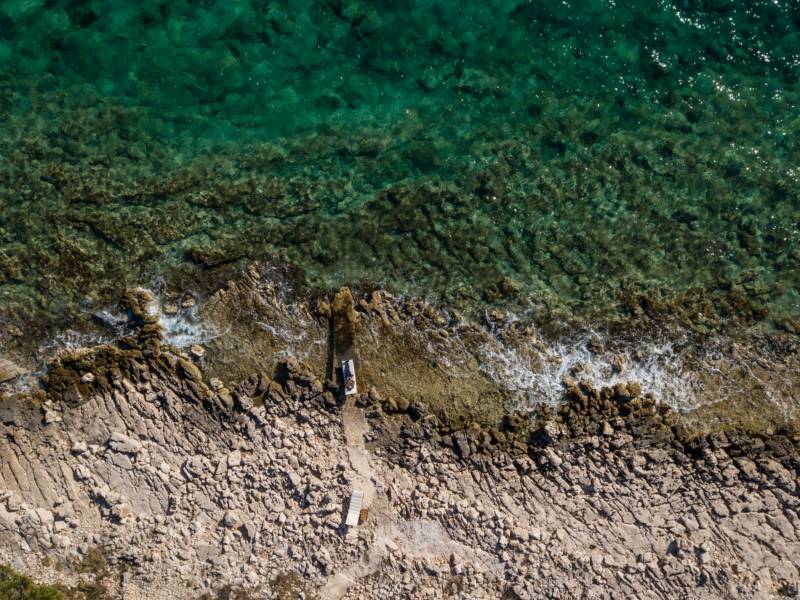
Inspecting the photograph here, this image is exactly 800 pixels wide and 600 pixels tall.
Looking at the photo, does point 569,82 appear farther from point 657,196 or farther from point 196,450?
point 196,450

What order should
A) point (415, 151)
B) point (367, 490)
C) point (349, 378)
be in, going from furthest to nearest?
point (415, 151)
point (349, 378)
point (367, 490)

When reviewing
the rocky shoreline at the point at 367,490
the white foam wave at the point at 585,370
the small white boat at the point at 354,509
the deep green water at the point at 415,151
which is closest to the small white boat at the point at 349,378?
the rocky shoreline at the point at 367,490

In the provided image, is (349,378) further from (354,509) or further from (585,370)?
(585,370)

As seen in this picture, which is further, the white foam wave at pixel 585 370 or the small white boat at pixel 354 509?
the white foam wave at pixel 585 370

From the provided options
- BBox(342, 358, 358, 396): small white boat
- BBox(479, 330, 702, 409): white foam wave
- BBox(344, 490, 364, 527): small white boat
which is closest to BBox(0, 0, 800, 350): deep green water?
BBox(479, 330, 702, 409): white foam wave

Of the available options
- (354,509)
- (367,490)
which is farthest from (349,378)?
Answer: (354,509)

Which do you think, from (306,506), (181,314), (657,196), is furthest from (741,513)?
(181,314)

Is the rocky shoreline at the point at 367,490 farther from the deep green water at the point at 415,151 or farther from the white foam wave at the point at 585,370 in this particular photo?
the deep green water at the point at 415,151
